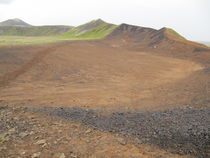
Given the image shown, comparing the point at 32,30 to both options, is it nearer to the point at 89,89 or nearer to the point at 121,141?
the point at 89,89

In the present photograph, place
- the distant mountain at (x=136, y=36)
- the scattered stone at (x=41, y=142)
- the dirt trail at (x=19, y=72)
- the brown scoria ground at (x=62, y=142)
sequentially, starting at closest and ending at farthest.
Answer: the brown scoria ground at (x=62, y=142)
the scattered stone at (x=41, y=142)
the dirt trail at (x=19, y=72)
the distant mountain at (x=136, y=36)

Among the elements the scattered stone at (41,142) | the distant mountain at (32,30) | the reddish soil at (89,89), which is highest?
the distant mountain at (32,30)

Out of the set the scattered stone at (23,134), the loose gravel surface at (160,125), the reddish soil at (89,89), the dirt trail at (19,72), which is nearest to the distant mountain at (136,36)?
the reddish soil at (89,89)

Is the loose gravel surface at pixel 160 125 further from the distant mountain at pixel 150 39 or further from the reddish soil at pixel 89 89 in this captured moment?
the distant mountain at pixel 150 39

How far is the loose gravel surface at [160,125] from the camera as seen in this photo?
494 centimetres

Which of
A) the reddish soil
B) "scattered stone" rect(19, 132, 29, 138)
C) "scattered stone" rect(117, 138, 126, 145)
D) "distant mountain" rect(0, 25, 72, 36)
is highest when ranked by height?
"distant mountain" rect(0, 25, 72, 36)

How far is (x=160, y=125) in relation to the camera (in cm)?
584

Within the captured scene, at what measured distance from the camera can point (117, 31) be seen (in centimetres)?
4259

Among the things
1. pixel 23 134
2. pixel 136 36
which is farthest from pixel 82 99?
pixel 136 36

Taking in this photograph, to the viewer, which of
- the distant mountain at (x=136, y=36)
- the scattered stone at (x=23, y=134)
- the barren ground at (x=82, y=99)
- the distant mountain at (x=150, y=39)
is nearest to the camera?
the barren ground at (x=82, y=99)

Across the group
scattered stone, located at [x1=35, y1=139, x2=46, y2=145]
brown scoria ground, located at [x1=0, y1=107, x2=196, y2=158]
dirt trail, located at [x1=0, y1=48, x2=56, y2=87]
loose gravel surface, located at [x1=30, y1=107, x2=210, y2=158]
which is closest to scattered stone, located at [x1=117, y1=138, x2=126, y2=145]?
brown scoria ground, located at [x1=0, y1=107, x2=196, y2=158]

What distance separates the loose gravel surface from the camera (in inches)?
195

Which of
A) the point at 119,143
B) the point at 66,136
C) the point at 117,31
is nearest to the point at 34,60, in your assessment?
the point at 66,136

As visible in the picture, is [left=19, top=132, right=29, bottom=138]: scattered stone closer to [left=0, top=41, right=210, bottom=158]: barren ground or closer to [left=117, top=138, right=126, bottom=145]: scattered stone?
[left=0, top=41, right=210, bottom=158]: barren ground
